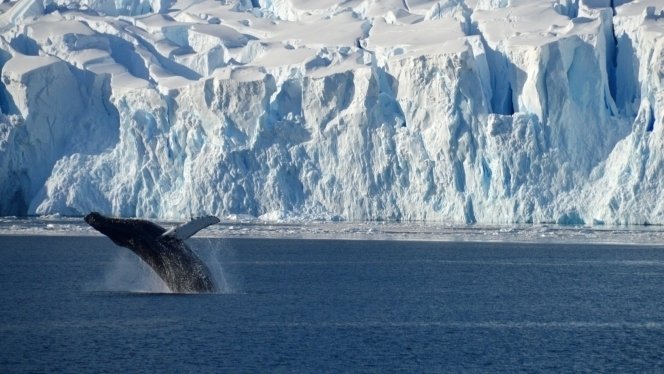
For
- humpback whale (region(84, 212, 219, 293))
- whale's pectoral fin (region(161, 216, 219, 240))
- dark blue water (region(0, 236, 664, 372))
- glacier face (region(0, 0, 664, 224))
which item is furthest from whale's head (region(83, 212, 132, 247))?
glacier face (region(0, 0, 664, 224))

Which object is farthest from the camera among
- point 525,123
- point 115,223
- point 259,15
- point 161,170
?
point 259,15

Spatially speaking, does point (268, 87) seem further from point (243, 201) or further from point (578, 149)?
point (578, 149)

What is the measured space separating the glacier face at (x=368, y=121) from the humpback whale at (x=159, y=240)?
81.0ft

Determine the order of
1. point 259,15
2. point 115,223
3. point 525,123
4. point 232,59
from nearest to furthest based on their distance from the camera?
1. point 115,223
2. point 525,123
3. point 232,59
4. point 259,15

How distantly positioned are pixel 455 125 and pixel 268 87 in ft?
28.6

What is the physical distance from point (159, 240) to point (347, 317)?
420 centimetres

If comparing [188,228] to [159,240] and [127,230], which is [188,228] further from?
[127,230]

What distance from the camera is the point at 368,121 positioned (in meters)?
52.1

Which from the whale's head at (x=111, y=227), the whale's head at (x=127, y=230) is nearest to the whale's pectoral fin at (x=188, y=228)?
the whale's head at (x=127, y=230)

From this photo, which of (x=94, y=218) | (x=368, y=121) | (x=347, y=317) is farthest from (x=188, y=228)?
(x=368, y=121)

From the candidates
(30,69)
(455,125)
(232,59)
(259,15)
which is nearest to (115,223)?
(455,125)

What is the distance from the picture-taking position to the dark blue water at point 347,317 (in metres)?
20.3

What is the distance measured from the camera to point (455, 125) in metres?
50.1

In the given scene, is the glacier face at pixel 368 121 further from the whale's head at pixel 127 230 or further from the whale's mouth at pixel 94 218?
the whale's mouth at pixel 94 218
